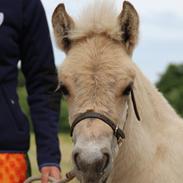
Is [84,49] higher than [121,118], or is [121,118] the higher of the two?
[84,49]

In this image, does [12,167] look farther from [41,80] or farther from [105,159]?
[105,159]

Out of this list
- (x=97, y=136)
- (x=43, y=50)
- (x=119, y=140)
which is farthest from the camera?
(x=43, y=50)

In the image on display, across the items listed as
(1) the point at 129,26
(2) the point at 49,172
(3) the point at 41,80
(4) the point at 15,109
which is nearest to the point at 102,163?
(2) the point at 49,172

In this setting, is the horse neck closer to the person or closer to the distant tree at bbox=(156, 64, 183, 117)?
the person

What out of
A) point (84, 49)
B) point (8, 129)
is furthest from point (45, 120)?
point (84, 49)

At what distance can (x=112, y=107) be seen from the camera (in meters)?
4.74

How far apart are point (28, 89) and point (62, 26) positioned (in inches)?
21.3

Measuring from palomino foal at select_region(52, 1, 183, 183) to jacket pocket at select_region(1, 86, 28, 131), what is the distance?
1.28 ft

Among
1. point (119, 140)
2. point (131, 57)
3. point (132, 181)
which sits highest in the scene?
point (131, 57)

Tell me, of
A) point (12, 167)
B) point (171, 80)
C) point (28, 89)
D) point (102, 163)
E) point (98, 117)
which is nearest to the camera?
point (102, 163)

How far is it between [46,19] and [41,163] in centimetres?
108

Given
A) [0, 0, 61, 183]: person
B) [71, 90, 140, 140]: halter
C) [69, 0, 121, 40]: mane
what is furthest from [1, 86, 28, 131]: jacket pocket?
[69, 0, 121, 40]: mane

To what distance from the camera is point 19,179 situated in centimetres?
509

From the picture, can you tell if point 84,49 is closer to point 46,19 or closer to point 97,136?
point 46,19
